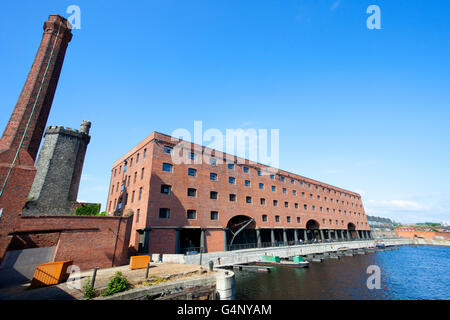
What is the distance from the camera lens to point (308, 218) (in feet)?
157

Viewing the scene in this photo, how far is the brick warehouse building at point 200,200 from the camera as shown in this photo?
25.6 metres

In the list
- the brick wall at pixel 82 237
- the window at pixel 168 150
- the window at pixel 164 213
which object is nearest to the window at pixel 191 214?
the window at pixel 164 213

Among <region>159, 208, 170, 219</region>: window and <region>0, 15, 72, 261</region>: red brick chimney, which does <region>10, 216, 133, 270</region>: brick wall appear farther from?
<region>159, 208, 170, 219</region>: window

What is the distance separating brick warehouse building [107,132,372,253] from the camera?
25562 mm

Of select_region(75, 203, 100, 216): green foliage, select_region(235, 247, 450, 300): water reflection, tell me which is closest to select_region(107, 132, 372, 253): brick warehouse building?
select_region(75, 203, 100, 216): green foliage

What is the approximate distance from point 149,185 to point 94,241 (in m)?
9.14

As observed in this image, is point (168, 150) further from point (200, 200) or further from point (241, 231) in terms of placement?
point (241, 231)

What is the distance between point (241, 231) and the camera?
117ft

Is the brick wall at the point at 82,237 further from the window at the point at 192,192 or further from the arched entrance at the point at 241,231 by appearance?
the arched entrance at the point at 241,231

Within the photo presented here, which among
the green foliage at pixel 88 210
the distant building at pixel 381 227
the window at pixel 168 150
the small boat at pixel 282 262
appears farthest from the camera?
the distant building at pixel 381 227

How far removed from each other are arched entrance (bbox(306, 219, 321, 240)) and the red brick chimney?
49937mm

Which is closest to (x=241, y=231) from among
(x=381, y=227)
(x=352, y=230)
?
(x=352, y=230)

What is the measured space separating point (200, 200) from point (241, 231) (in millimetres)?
10806
